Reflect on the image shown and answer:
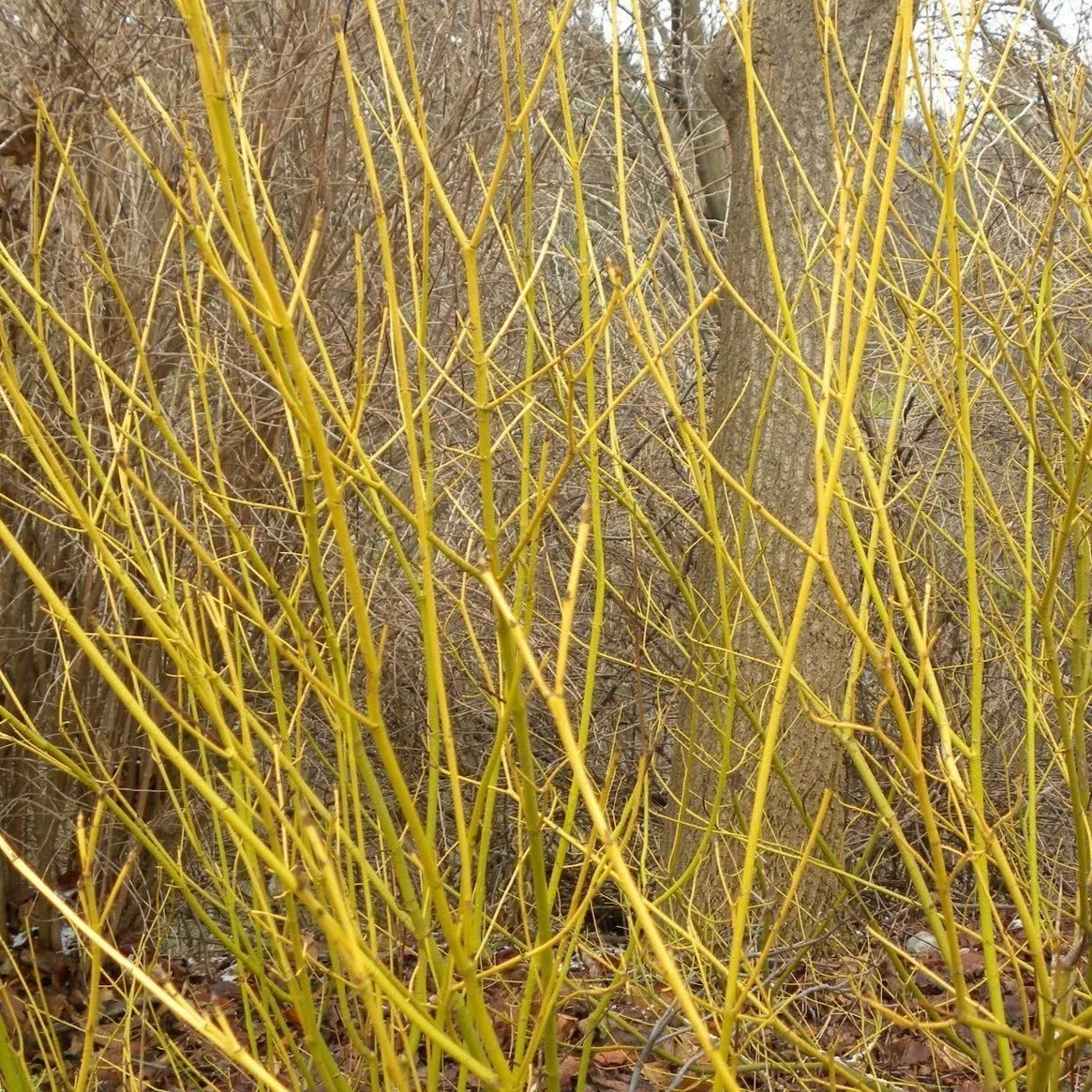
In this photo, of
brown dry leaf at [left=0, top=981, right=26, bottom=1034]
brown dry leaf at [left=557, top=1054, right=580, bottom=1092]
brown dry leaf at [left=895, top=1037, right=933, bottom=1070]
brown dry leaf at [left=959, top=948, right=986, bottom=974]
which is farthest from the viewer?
brown dry leaf at [left=959, top=948, right=986, bottom=974]

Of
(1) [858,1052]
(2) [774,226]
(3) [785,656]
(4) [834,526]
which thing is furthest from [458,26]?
(3) [785,656]

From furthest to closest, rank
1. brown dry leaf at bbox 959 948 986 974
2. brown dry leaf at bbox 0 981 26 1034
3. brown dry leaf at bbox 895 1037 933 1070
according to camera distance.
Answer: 1. brown dry leaf at bbox 959 948 986 974
2. brown dry leaf at bbox 895 1037 933 1070
3. brown dry leaf at bbox 0 981 26 1034

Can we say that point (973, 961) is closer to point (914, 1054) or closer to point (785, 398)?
point (914, 1054)

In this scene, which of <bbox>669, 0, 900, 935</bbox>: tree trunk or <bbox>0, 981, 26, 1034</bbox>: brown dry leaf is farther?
<bbox>669, 0, 900, 935</bbox>: tree trunk

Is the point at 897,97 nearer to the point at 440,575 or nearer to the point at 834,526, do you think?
the point at 440,575

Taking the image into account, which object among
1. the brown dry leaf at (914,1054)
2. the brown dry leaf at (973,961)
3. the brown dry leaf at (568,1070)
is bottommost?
the brown dry leaf at (568,1070)

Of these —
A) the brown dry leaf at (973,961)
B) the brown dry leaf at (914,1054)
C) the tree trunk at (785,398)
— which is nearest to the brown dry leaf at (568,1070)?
the tree trunk at (785,398)

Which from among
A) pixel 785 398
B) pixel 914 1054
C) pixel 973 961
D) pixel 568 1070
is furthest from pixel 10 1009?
pixel 973 961

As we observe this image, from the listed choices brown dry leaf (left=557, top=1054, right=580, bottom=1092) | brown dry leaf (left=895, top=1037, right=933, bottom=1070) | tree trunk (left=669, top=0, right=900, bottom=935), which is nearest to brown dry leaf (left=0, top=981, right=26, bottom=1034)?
brown dry leaf (left=557, top=1054, right=580, bottom=1092)

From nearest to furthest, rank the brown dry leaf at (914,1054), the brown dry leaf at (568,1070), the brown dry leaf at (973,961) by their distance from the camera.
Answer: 1. the brown dry leaf at (914,1054)
2. the brown dry leaf at (568,1070)
3. the brown dry leaf at (973,961)

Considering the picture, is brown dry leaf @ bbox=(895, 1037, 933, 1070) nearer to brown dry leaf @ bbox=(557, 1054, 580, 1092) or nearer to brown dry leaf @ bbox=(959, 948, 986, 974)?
brown dry leaf @ bbox=(959, 948, 986, 974)

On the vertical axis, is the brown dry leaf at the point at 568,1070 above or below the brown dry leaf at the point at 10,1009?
below

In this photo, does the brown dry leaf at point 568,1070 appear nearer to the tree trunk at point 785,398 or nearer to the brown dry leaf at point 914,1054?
the tree trunk at point 785,398

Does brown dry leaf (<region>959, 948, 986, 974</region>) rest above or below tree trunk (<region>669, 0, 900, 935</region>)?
below
